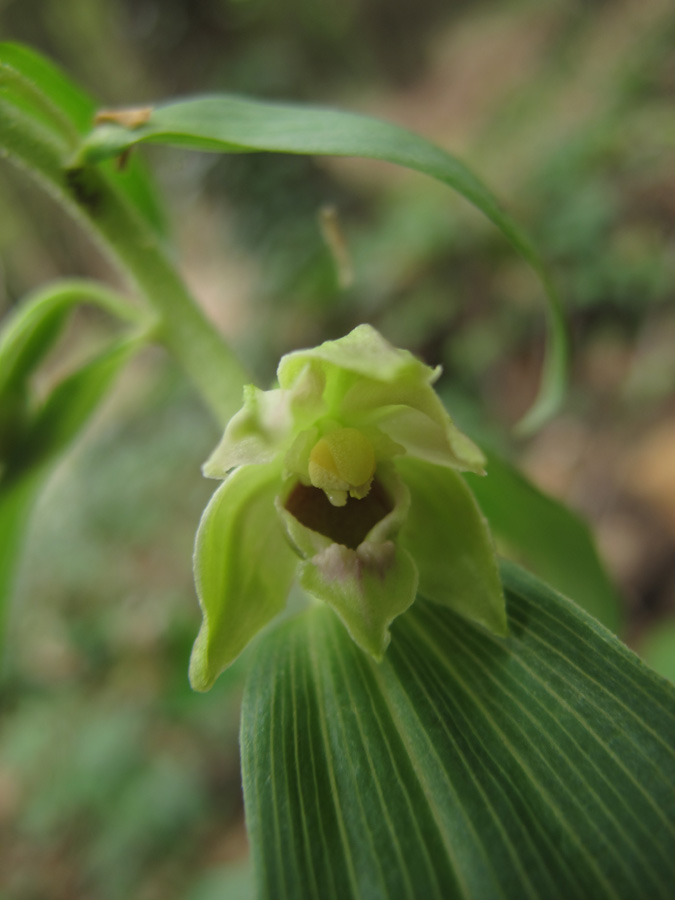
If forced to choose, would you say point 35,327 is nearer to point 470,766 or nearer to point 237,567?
point 237,567

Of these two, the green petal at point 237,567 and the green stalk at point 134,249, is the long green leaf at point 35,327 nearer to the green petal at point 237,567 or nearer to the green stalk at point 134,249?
the green stalk at point 134,249

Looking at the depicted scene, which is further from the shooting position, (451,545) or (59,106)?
(59,106)

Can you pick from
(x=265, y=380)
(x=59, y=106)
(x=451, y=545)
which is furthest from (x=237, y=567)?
(x=265, y=380)

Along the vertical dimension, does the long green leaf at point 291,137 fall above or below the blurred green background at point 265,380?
below

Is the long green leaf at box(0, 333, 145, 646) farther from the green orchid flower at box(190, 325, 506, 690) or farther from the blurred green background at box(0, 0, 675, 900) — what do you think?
the blurred green background at box(0, 0, 675, 900)

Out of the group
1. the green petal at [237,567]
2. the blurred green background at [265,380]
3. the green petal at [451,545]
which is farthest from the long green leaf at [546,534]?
the blurred green background at [265,380]

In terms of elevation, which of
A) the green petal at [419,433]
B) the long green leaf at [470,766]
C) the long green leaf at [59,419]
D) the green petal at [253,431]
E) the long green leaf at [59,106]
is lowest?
the long green leaf at [470,766]
